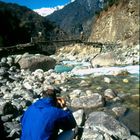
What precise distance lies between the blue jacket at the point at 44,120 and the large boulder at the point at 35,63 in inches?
938

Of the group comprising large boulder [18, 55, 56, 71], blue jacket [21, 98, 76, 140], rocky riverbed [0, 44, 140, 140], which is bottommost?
large boulder [18, 55, 56, 71]

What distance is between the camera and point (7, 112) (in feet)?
36.8

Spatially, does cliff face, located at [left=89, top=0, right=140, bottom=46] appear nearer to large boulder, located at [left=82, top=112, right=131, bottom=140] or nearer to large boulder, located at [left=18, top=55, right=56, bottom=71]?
large boulder, located at [left=18, top=55, right=56, bottom=71]

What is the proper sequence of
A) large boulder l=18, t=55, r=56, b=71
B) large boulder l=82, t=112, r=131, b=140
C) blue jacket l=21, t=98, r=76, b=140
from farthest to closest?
large boulder l=18, t=55, r=56, b=71
large boulder l=82, t=112, r=131, b=140
blue jacket l=21, t=98, r=76, b=140

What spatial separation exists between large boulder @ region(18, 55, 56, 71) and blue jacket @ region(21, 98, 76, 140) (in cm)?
2382

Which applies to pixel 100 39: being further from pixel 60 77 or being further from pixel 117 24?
pixel 60 77

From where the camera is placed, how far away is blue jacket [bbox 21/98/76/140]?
193 inches

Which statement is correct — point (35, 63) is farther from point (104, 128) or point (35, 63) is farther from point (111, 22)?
point (104, 128)

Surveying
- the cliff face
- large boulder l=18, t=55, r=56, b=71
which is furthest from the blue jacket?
the cliff face

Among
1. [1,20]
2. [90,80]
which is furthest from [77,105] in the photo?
[1,20]

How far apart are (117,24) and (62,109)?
39.7 m

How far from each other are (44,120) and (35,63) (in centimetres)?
2425

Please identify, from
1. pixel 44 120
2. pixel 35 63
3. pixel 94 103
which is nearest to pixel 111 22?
pixel 35 63

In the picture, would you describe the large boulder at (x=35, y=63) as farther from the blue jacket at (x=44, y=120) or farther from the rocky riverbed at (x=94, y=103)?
the blue jacket at (x=44, y=120)
